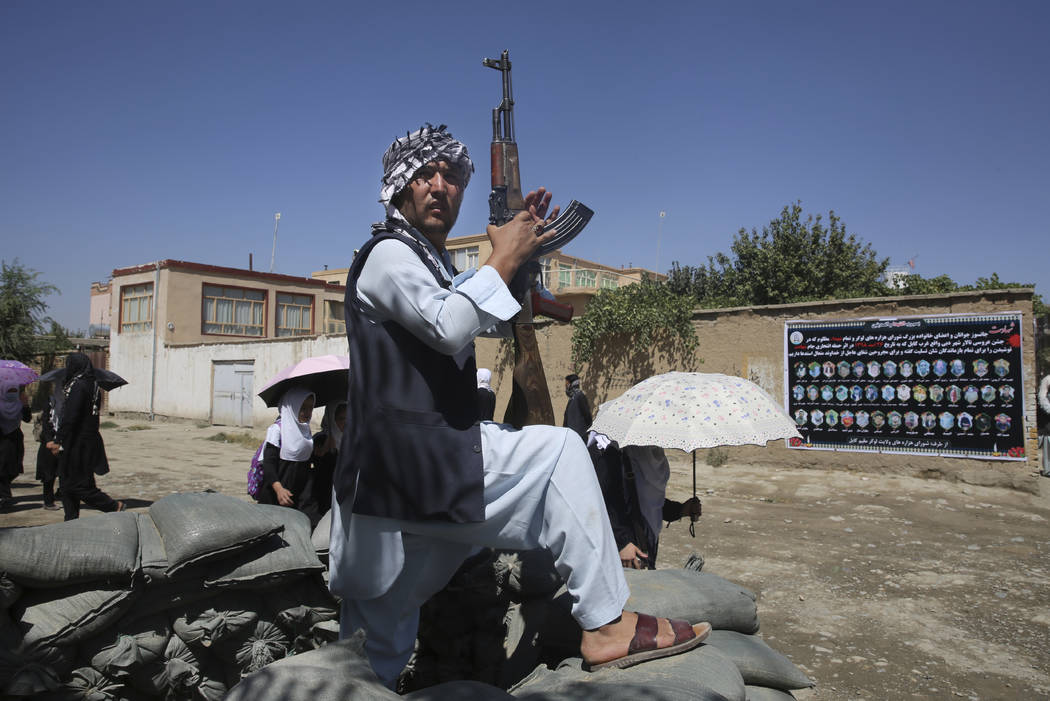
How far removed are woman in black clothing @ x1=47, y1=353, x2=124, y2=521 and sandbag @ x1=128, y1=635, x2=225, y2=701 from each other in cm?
440

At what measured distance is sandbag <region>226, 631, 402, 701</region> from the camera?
1447 millimetres

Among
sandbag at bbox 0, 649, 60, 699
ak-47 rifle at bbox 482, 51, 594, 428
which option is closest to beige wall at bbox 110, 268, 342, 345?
ak-47 rifle at bbox 482, 51, 594, 428

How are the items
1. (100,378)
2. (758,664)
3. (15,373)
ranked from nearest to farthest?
(758,664) < (100,378) < (15,373)

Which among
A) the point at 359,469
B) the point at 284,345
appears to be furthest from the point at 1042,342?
the point at 284,345

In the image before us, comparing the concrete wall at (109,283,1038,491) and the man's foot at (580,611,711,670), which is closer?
the man's foot at (580,611,711,670)

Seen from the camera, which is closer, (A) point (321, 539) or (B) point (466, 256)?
(A) point (321, 539)

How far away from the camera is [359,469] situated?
67.1 inches

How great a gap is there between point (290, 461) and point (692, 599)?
2.68 metres

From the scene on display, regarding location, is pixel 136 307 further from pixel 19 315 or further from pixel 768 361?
pixel 768 361

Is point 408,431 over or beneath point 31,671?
over

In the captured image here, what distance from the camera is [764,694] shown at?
7.86 ft

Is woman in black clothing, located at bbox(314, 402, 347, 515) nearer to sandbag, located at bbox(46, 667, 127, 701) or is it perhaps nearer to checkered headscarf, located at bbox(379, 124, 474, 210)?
sandbag, located at bbox(46, 667, 127, 701)

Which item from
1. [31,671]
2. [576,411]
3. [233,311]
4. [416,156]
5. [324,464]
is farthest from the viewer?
[233,311]

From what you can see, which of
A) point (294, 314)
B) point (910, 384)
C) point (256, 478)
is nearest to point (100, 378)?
point (256, 478)
